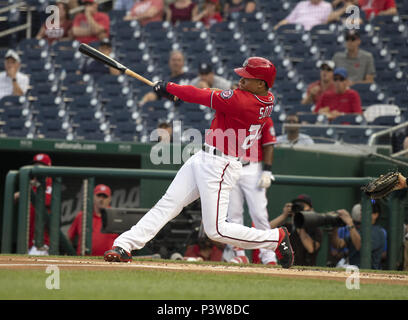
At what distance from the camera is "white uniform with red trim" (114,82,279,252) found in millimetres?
5473

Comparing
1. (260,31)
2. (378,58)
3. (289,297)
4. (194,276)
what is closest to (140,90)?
(260,31)

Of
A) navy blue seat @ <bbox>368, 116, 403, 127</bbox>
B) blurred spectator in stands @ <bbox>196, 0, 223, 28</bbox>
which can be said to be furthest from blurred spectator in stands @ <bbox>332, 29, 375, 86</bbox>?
blurred spectator in stands @ <bbox>196, 0, 223, 28</bbox>

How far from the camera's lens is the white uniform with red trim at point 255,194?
7.03 meters

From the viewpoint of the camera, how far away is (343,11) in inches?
477

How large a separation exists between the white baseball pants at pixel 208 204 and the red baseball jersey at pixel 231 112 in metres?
0.11

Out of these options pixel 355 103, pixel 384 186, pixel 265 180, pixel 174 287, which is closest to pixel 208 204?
pixel 174 287

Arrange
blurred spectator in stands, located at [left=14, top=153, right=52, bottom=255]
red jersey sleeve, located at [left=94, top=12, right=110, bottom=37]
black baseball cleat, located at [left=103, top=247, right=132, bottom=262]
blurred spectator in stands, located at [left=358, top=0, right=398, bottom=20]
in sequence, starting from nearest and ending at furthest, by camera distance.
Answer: black baseball cleat, located at [left=103, top=247, right=132, bottom=262] → blurred spectator in stands, located at [left=14, top=153, right=52, bottom=255] → blurred spectator in stands, located at [left=358, top=0, right=398, bottom=20] → red jersey sleeve, located at [left=94, top=12, right=110, bottom=37]

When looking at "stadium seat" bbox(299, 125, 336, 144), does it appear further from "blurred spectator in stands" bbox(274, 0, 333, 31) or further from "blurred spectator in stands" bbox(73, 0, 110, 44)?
"blurred spectator in stands" bbox(73, 0, 110, 44)

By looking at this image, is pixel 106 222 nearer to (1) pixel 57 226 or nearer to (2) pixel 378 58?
(1) pixel 57 226

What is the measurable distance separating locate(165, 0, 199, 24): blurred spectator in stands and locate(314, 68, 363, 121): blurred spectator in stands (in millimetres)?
4279

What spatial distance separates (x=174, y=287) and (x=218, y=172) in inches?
47.4

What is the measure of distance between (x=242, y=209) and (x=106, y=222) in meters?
1.23

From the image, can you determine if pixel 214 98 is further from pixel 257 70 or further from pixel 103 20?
pixel 103 20

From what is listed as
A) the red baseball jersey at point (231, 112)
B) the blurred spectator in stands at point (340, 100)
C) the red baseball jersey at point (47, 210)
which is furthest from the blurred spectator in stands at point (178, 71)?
the red baseball jersey at point (231, 112)
